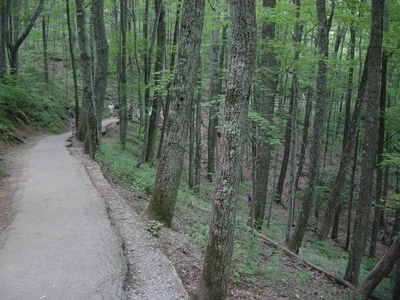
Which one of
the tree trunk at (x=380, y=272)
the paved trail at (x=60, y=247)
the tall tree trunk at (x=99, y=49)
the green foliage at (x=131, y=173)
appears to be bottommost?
the tree trunk at (x=380, y=272)

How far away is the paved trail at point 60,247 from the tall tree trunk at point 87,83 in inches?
142

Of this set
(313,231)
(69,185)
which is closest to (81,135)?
(69,185)

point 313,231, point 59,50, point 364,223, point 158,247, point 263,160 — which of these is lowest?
point 313,231

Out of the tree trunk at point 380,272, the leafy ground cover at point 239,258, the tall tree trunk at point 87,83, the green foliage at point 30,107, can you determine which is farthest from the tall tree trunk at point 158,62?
the tree trunk at point 380,272

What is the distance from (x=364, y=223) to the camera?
871 cm

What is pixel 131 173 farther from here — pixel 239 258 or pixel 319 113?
pixel 319 113

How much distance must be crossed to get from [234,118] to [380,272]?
713 cm

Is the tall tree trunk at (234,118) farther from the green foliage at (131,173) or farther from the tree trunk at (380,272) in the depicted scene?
the tree trunk at (380,272)

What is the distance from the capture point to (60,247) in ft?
17.8

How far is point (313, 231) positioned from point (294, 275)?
11.0 metres

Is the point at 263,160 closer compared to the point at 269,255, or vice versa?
the point at 269,255

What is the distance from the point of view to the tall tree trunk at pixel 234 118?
13.3 ft

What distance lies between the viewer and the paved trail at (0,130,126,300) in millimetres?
4270

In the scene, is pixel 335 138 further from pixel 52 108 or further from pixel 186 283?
pixel 52 108
